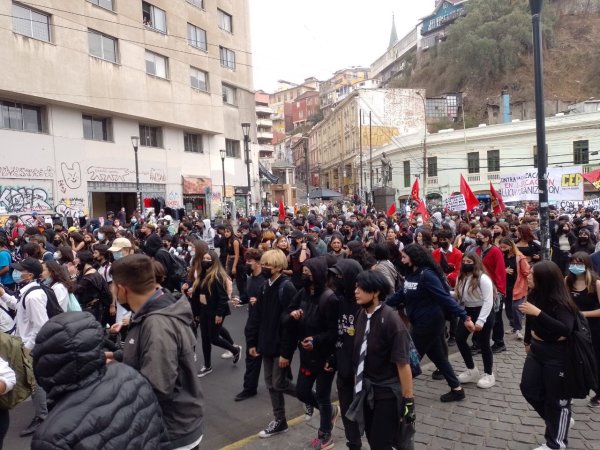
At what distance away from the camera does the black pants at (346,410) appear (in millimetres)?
3707

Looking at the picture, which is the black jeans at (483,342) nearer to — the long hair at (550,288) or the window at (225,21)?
the long hair at (550,288)

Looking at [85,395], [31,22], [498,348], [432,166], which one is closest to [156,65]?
[31,22]

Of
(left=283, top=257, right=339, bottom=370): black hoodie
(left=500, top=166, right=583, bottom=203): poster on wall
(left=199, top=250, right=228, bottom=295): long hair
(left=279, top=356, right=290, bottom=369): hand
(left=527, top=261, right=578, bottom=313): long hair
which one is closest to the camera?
(left=527, top=261, right=578, bottom=313): long hair

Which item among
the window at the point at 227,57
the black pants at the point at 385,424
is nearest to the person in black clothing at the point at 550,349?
the black pants at the point at 385,424

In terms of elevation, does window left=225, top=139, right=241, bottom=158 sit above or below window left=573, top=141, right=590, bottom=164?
above

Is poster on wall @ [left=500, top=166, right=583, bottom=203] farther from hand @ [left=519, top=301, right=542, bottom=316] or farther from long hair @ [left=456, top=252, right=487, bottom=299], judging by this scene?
hand @ [left=519, top=301, right=542, bottom=316]

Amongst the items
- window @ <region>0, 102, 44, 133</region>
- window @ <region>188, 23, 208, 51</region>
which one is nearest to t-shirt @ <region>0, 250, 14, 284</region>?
window @ <region>0, 102, 44, 133</region>

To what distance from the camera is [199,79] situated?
3019 cm

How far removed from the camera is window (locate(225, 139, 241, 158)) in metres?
34.7

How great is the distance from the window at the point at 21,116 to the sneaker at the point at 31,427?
18765mm

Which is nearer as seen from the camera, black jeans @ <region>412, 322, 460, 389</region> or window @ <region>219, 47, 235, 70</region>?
black jeans @ <region>412, 322, 460, 389</region>

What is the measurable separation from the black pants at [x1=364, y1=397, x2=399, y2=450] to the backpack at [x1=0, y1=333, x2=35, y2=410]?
7.97 feet

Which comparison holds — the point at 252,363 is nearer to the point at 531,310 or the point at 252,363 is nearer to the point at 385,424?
the point at 385,424

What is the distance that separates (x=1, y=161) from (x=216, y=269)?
701 inches
